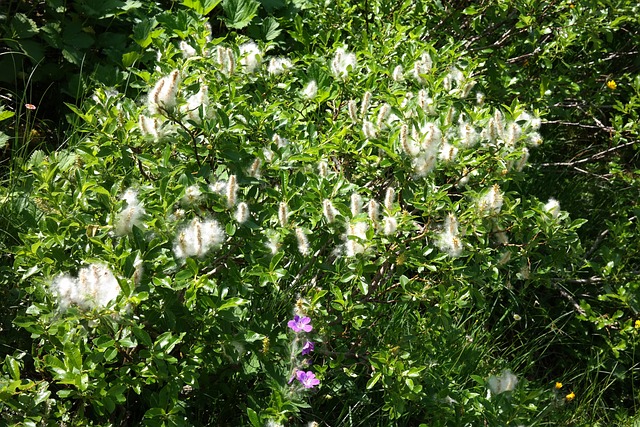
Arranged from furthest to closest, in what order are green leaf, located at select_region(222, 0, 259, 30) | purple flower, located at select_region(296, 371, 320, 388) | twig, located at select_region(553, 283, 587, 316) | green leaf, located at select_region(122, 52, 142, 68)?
green leaf, located at select_region(222, 0, 259, 30) < twig, located at select_region(553, 283, 587, 316) < green leaf, located at select_region(122, 52, 142, 68) < purple flower, located at select_region(296, 371, 320, 388)

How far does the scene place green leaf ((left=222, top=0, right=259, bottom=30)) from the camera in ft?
11.3

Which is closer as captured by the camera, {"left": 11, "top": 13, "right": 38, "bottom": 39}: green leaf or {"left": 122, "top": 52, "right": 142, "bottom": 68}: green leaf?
{"left": 122, "top": 52, "right": 142, "bottom": 68}: green leaf

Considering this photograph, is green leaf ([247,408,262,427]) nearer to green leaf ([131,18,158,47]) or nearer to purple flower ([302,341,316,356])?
purple flower ([302,341,316,356])

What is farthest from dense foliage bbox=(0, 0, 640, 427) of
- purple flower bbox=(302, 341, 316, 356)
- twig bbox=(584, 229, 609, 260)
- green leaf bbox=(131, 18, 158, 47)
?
twig bbox=(584, 229, 609, 260)

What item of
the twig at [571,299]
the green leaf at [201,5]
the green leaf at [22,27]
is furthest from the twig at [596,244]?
the green leaf at [22,27]

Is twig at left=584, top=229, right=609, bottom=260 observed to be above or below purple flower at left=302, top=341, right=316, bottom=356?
below

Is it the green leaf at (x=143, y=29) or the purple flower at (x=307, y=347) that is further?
the green leaf at (x=143, y=29)

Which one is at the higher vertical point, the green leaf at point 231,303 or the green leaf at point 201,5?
the green leaf at point 201,5

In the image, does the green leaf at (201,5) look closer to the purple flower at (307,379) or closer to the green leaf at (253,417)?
the purple flower at (307,379)

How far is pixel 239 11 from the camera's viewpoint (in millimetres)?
3494

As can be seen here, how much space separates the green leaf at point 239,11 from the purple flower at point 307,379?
6.11 ft

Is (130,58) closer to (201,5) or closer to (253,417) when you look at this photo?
(201,5)

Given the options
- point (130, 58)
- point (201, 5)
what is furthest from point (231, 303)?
point (130, 58)

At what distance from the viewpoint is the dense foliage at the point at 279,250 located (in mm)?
1894
